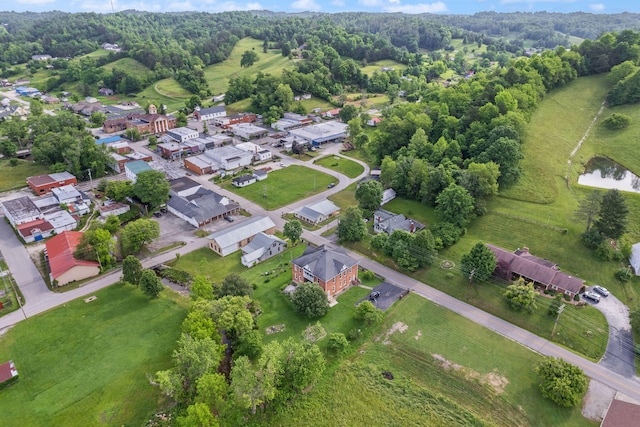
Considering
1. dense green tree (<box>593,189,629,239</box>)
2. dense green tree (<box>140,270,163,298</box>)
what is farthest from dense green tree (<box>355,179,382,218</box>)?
dense green tree (<box>140,270,163,298</box>)

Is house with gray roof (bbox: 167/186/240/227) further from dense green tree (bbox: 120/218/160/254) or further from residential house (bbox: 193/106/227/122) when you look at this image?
residential house (bbox: 193/106/227/122)

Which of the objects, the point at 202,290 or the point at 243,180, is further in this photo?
the point at 243,180

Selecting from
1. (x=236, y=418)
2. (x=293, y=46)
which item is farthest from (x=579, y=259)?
(x=293, y=46)

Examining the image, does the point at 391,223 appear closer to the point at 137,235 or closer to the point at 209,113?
the point at 137,235

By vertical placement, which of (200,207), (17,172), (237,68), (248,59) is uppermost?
(248,59)

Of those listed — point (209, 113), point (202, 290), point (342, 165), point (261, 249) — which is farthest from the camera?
point (209, 113)

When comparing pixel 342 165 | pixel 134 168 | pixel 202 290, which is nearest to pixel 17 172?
pixel 134 168

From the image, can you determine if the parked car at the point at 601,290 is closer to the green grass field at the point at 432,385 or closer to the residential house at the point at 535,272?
the residential house at the point at 535,272
